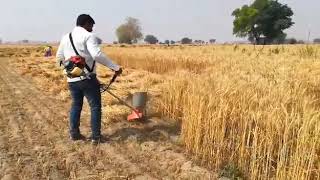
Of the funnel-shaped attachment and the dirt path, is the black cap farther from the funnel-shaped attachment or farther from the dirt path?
the funnel-shaped attachment

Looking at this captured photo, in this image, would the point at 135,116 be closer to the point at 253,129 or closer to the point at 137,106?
the point at 137,106

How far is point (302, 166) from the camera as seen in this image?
4117 mm

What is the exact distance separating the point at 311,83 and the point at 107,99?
14.7 ft

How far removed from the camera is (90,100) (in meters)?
6.24

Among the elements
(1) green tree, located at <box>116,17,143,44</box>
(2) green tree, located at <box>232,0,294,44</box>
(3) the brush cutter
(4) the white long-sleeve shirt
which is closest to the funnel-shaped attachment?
(3) the brush cutter

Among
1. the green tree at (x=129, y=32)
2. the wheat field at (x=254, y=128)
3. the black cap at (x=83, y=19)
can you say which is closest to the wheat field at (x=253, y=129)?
the wheat field at (x=254, y=128)

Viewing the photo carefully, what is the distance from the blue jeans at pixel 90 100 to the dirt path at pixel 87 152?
0.28 meters

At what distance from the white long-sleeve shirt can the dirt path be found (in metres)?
1.14

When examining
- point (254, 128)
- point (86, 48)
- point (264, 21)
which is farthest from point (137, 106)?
point (264, 21)

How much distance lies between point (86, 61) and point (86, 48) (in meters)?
0.19

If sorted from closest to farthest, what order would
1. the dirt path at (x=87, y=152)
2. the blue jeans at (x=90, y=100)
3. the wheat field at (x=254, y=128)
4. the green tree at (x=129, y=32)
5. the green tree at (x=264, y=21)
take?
1. the wheat field at (x=254, y=128)
2. the dirt path at (x=87, y=152)
3. the blue jeans at (x=90, y=100)
4. the green tree at (x=264, y=21)
5. the green tree at (x=129, y=32)

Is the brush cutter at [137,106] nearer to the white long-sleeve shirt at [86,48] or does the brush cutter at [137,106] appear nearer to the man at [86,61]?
the man at [86,61]

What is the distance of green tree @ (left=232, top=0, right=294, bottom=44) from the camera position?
2908 inches

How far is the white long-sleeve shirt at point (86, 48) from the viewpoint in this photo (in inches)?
231
